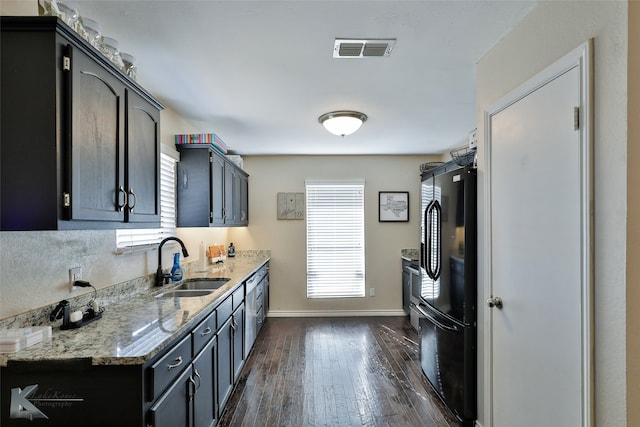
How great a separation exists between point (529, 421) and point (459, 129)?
2.92 metres

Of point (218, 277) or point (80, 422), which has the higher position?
point (218, 277)

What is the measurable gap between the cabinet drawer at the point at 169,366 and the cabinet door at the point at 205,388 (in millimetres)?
159

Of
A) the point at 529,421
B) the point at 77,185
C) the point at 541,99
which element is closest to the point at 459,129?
the point at 541,99

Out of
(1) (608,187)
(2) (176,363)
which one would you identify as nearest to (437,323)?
(1) (608,187)

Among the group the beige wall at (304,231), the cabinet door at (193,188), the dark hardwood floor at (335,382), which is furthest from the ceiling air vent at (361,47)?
the beige wall at (304,231)

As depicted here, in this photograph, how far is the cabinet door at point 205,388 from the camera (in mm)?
1774

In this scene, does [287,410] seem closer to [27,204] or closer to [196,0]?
[27,204]

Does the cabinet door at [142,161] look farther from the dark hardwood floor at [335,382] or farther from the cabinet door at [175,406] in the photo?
the dark hardwood floor at [335,382]

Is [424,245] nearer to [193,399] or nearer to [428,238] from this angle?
[428,238]

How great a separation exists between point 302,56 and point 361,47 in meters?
0.38

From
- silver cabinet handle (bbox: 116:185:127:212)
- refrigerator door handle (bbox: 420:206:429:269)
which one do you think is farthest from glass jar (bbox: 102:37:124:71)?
refrigerator door handle (bbox: 420:206:429:269)

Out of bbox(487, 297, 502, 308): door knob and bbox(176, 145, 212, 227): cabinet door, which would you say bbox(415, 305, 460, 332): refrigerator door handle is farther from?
bbox(176, 145, 212, 227): cabinet door

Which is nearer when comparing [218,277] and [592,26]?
[592,26]

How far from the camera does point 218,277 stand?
9.72 ft
